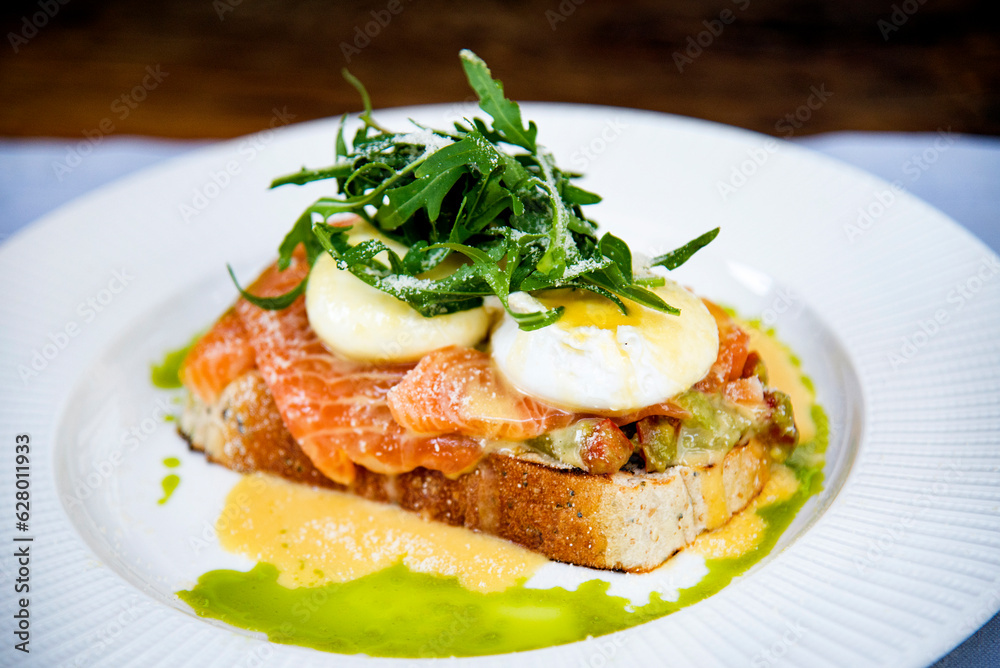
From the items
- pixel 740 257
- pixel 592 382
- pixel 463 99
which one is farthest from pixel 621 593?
pixel 463 99

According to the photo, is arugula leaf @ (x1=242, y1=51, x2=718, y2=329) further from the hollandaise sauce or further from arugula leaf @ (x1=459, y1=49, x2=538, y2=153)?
the hollandaise sauce

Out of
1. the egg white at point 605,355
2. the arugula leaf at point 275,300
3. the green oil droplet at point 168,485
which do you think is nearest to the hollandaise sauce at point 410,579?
the green oil droplet at point 168,485

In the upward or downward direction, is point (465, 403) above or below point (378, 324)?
below

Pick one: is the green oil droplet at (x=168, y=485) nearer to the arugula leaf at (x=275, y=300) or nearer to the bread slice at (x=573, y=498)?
the bread slice at (x=573, y=498)

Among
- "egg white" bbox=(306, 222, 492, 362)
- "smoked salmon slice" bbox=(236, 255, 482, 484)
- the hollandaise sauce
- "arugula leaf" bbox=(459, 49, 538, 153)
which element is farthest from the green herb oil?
"arugula leaf" bbox=(459, 49, 538, 153)

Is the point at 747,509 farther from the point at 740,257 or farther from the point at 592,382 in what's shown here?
the point at 740,257

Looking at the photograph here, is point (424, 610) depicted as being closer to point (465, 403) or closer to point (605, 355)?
point (465, 403)

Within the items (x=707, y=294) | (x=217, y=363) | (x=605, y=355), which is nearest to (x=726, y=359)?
(x=605, y=355)
